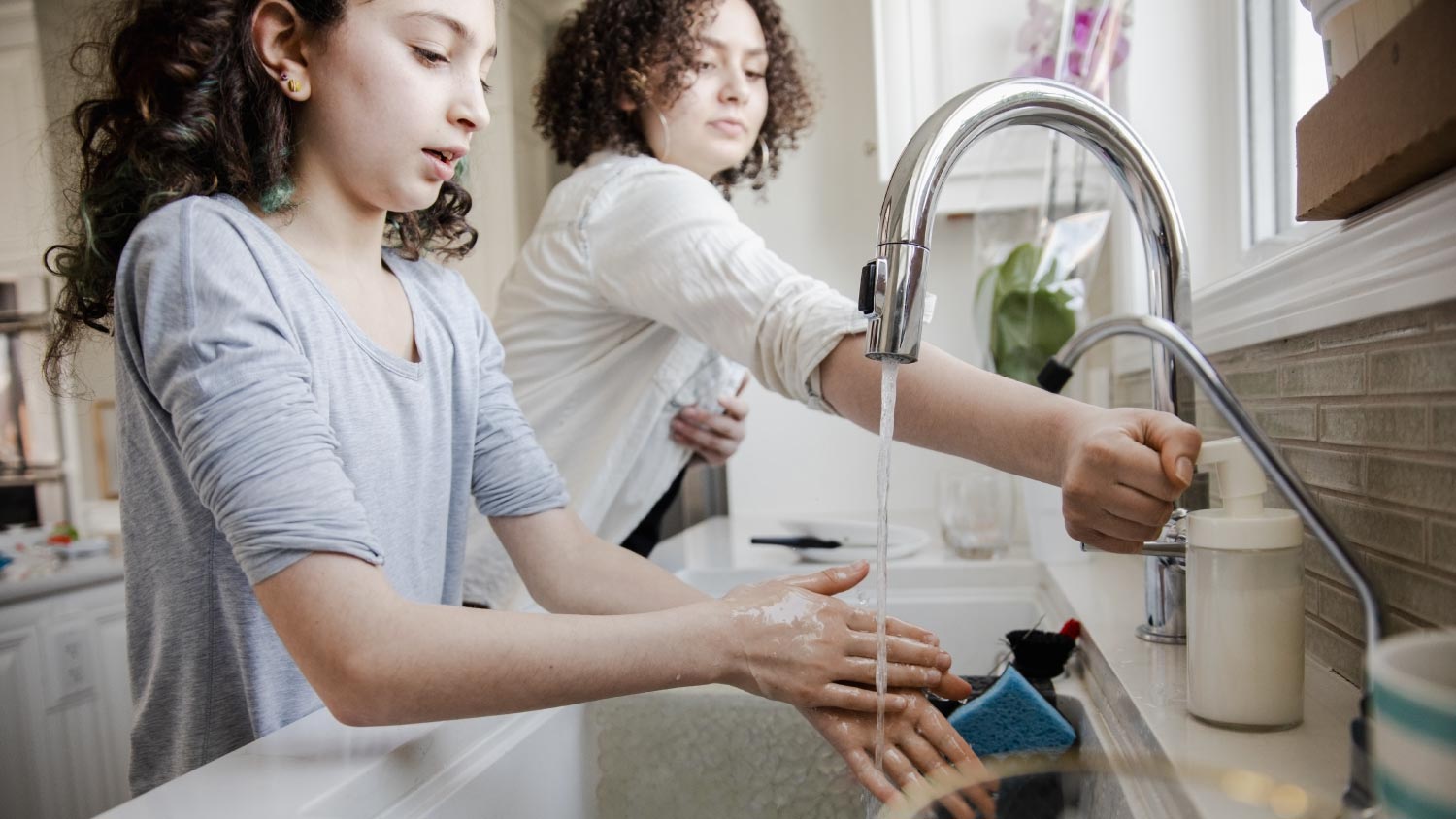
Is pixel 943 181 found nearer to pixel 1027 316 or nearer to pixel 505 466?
pixel 505 466

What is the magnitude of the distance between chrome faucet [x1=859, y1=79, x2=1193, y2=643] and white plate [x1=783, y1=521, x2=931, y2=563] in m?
0.60

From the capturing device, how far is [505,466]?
0.85 metres

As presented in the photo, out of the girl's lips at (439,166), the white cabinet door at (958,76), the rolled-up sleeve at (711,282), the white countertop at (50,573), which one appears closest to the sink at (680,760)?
the rolled-up sleeve at (711,282)

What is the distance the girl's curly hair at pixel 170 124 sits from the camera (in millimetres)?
700

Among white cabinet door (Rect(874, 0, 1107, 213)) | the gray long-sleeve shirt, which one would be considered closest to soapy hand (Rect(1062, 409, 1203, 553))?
the gray long-sleeve shirt

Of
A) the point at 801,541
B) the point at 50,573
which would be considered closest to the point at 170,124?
the point at 801,541

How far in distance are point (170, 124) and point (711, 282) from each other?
Answer: 0.45 metres

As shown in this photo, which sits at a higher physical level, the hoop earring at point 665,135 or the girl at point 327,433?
the hoop earring at point 665,135

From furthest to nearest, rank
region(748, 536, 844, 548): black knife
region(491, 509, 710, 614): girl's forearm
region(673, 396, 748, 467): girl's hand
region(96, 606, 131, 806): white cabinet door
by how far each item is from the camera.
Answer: region(96, 606, 131, 806): white cabinet door → region(748, 536, 844, 548): black knife → region(673, 396, 748, 467): girl's hand → region(491, 509, 710, 614): girl's forearm

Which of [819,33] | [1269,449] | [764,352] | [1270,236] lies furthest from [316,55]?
[819,33]

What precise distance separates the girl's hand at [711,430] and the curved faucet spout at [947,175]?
0.65 metres

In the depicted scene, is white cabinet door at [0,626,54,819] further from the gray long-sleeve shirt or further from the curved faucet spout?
the curved faucet spout

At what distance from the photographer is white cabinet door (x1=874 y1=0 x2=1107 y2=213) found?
1.60m

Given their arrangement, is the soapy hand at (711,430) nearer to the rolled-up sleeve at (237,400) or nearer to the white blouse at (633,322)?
the white blouse at (633,322)
